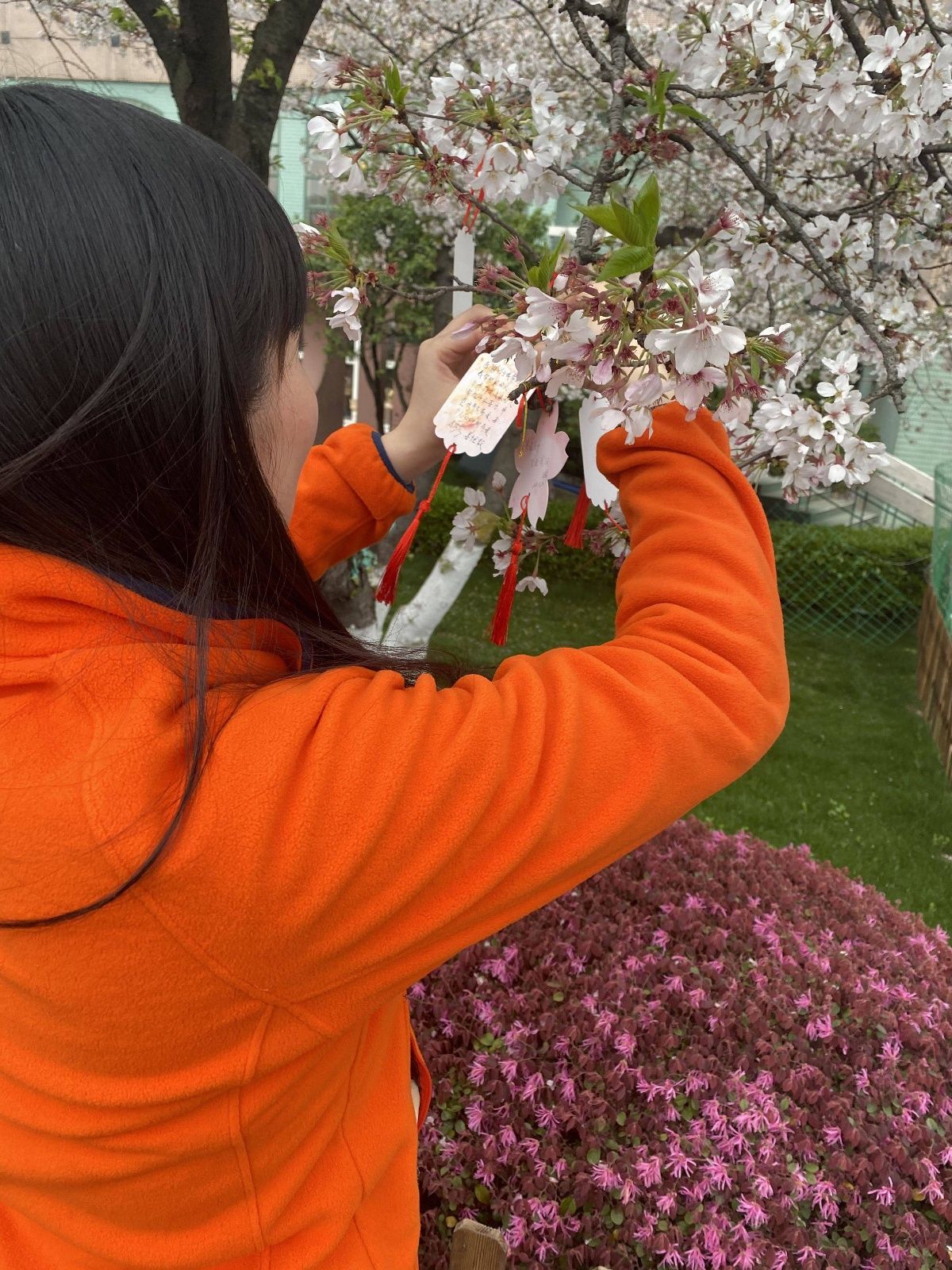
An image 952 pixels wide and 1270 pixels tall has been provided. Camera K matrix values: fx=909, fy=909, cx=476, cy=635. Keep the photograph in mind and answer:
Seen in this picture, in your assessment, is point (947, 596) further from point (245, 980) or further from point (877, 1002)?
point (245, 980)

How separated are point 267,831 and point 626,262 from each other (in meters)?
0.66

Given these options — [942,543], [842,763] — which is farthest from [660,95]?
[942,543]

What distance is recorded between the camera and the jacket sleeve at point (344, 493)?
1531mm

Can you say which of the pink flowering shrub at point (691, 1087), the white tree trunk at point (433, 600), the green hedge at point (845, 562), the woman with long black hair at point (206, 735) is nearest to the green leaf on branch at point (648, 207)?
the woman with long black hair at point (206, 735)

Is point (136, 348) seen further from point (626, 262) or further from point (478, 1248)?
point (478, 1248)

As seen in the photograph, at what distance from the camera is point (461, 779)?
2.64ft

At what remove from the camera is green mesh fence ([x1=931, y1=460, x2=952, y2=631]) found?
6.55 meters

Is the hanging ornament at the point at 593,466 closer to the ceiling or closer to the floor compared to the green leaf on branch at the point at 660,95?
closer to the floor

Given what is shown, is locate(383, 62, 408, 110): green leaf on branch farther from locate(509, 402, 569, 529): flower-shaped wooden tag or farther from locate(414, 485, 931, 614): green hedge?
locate(414, 485, 931, 614): green hedge

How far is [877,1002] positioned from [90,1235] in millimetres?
1849

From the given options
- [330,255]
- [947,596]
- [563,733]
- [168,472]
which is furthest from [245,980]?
[947,596]

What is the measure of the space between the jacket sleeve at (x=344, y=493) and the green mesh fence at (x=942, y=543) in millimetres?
5844

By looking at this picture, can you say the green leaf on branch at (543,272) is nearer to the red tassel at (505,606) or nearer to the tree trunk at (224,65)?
the red tassel at (505,606)

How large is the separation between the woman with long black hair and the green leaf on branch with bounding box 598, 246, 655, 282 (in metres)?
0.24
